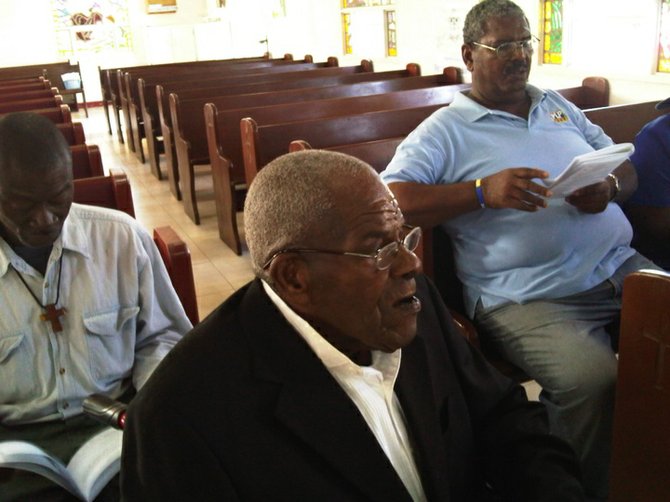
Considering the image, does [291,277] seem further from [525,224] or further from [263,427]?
[525,224]

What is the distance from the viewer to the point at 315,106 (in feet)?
13.4

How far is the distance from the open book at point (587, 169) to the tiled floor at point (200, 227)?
3.44 feet

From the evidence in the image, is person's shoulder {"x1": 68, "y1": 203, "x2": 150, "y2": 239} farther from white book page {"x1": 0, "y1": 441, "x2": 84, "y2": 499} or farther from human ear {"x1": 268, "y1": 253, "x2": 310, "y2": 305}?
human ear {"x1": 268, "y1": 253, "x2": 310, "y2": 305}

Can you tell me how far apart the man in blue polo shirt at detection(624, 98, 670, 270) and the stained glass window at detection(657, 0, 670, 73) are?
1433 millimetres

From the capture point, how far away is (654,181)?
7.22ft

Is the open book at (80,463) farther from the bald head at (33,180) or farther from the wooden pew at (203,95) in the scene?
the wooden pew at (203,95)

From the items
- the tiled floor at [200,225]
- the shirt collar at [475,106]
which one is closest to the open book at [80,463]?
the shirt collar at [475,106]

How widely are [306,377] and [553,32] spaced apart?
3.75 m

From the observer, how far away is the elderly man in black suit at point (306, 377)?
0.96 meters

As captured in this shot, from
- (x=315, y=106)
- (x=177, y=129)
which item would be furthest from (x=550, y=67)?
(x=177, y=129)

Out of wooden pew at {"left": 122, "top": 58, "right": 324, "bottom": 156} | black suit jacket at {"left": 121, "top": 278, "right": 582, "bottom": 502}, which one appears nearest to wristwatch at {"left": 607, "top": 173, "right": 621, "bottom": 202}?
black suit jacket at {"left": 121, "top": 278, "right": 582, "bottom": 502}

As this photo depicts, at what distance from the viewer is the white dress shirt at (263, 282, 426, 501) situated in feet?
3.52

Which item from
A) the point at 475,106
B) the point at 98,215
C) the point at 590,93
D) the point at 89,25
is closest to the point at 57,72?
the point at 89,25

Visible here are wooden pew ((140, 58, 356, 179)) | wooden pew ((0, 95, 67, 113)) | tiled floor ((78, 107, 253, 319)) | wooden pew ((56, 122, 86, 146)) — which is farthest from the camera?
wooden pew ((140, 58, 356, 179))
